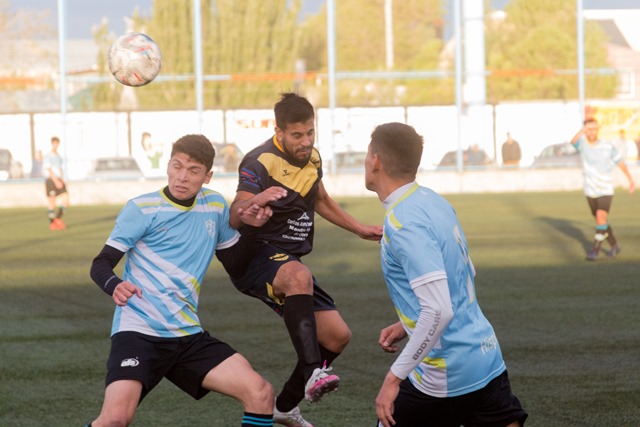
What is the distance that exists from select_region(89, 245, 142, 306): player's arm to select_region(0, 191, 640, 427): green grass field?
6.29ft

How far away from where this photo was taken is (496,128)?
142 ft

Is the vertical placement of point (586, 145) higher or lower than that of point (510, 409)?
higher

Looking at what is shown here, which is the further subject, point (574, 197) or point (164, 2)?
point (164, 2)

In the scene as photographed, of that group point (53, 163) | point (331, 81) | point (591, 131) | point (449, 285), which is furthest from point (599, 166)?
point (331, 81)

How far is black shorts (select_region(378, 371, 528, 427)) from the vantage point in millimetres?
4379

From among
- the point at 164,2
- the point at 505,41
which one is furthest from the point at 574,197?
the point at 505,41

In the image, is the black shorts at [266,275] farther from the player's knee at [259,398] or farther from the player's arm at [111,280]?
the player's arm at [111,280]

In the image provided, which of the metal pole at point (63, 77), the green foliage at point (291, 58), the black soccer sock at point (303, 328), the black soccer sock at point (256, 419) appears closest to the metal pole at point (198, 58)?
the metal pole at point (63, 77)

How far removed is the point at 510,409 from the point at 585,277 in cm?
943

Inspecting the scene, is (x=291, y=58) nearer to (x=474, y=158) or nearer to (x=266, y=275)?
(x=474, y=158)

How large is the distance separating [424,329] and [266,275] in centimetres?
239

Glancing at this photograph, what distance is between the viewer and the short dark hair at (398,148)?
4.39 metres

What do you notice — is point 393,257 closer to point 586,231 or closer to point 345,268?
point 345,268

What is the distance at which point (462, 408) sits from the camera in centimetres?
439
